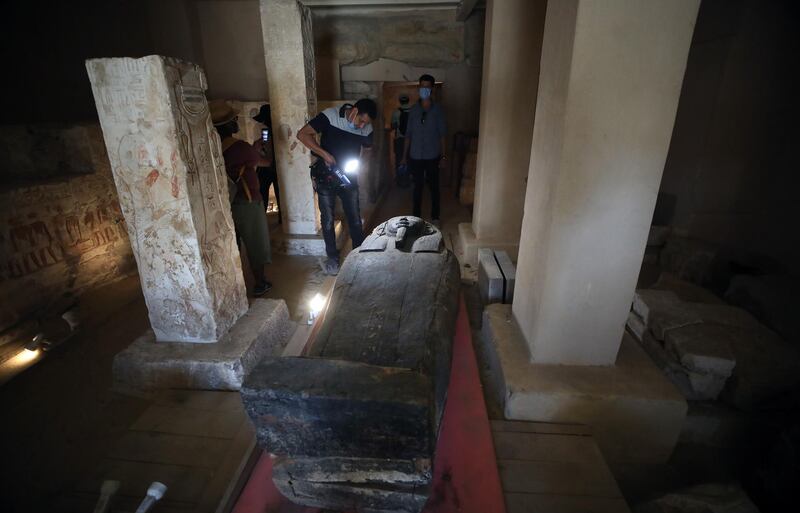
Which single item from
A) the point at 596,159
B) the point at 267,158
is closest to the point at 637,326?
the point at 596,159

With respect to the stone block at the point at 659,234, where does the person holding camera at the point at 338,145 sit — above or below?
above

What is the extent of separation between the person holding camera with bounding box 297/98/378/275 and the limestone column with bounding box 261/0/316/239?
64cm

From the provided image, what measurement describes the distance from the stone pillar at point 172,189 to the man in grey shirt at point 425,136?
2947 mm

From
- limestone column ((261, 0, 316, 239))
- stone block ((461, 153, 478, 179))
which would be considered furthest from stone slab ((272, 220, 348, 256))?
stone block ((461, 153, 478, 179))

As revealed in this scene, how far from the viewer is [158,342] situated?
8.68 feet

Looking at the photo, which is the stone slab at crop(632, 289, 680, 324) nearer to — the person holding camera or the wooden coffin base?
the wooden coffin base

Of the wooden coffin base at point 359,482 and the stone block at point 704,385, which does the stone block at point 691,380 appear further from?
the wooden coffin base at point 359,482

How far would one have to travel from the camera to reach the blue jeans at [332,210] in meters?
4.14

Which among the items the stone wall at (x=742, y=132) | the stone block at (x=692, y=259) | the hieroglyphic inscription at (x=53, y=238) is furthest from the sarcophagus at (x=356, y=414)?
the stone wall at (x=742, y=132)

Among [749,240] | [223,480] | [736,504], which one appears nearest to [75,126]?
[223,480]

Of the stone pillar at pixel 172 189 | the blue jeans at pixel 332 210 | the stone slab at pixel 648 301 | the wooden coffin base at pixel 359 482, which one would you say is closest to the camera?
the wooden coffin base at pixel 359 482

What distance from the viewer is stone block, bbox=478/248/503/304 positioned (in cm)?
307

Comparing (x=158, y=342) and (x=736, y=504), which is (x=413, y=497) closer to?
(x=736, y=504)

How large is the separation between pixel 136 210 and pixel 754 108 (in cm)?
541
